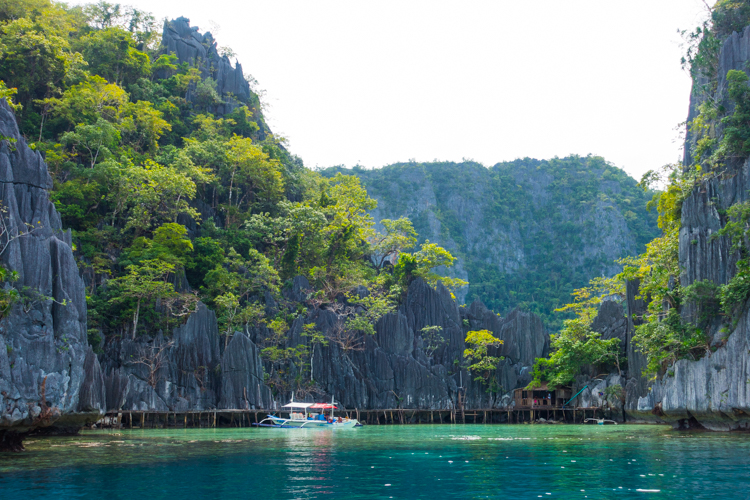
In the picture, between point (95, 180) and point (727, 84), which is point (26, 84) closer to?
point (95, 180)

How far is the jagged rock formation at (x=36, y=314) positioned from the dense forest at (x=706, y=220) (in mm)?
25867

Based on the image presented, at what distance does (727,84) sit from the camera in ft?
101

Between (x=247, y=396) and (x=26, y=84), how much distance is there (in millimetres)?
29528

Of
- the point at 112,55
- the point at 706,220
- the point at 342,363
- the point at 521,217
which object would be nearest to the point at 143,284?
the point at 342,363

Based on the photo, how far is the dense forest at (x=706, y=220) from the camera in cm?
2711

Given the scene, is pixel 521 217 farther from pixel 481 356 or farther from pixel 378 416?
pixel 378 416

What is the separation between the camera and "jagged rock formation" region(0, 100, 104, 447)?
19.9m

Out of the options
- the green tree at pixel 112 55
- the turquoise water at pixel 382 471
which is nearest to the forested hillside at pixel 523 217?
the green tree at pixel 112 55

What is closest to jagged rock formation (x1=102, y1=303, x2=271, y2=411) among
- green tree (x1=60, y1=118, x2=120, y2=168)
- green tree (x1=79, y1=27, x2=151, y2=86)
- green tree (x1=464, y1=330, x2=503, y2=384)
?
green tree (x1=60, y1=118, x2=120, y2=168)

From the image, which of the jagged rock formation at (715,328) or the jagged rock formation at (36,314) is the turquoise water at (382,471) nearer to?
the jagged rock formation at (36,314)

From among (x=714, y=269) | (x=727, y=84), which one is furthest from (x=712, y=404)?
(x=727, y=84)

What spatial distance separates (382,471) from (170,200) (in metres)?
38.6

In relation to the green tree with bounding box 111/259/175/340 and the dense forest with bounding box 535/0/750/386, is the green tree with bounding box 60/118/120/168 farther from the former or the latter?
the dense forest with bounding box 535/0/750/386

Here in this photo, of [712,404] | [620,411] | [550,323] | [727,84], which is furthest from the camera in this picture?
[550,323]
